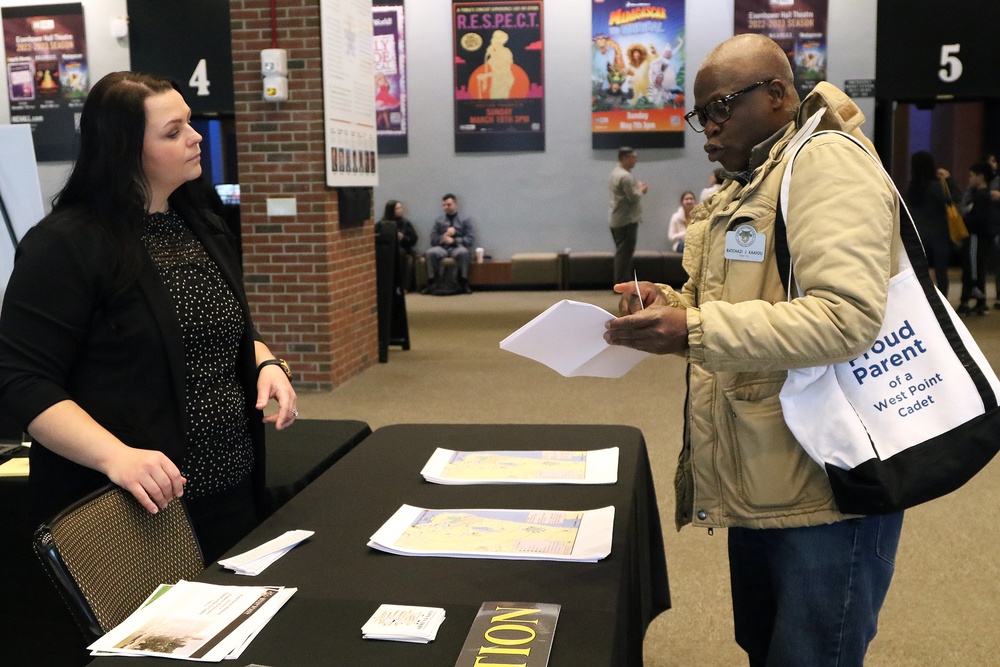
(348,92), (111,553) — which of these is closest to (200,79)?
(348,92)

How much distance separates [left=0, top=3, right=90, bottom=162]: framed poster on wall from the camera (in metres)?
12.4

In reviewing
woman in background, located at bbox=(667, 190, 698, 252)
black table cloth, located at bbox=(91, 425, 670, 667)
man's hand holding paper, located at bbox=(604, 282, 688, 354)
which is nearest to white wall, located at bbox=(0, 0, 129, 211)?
woman in background, located at bbox=(667, 190, 698, 252)

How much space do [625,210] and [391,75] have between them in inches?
144

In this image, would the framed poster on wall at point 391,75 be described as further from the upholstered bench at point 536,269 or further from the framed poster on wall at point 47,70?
the framed poster on wall at point 47,70

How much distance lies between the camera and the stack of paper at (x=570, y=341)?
1.49 metres

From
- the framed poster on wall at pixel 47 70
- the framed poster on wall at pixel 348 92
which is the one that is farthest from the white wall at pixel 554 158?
the framed poster on wall at pixel 348 92

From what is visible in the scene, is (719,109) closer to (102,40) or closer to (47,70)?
(102,40)

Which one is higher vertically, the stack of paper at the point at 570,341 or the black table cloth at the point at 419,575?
the stack of paper at the point at 570,341

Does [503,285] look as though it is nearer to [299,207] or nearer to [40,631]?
[299,207]

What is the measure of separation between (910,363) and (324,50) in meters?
5.00

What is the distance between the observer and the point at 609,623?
1338 mm

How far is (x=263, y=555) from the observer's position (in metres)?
1.59

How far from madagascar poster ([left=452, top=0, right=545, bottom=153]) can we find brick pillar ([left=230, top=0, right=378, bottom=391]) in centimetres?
663

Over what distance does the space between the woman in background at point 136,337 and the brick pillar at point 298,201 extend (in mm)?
3833
